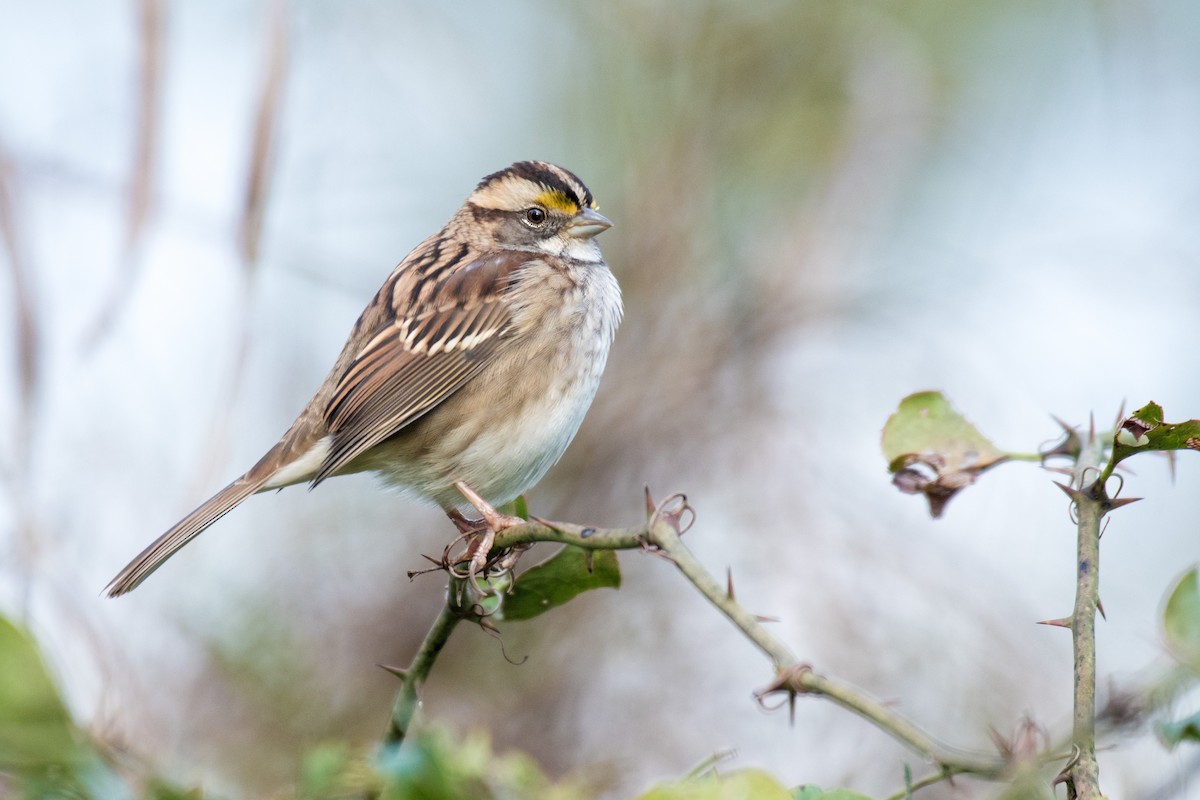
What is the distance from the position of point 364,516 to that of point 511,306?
1233mm

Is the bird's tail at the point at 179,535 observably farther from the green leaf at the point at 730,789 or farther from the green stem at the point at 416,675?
the green leaf at the point at 730,789

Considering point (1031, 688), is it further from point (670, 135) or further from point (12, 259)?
point (12, 259)

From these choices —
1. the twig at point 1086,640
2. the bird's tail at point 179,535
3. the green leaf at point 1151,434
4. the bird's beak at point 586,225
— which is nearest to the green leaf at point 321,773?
the twig at point 1086,640

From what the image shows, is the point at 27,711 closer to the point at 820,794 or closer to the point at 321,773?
the point at 321,773

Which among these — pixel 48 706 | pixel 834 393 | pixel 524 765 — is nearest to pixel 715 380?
pixel 834 393

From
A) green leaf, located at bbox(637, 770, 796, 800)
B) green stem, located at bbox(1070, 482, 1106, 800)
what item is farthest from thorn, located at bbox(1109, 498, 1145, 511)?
green leaf, located at bbox(637, 770, 796, 800)

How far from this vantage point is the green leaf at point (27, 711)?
834 millimetres

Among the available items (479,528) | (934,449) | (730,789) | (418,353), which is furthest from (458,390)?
(730,789)

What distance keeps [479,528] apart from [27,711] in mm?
2442

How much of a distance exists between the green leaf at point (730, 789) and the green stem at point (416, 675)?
1.82 feet

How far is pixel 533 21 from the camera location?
662cm

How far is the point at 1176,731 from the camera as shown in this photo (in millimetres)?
1224

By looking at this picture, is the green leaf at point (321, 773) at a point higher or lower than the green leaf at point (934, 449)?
lower

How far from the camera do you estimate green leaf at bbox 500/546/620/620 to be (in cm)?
183
